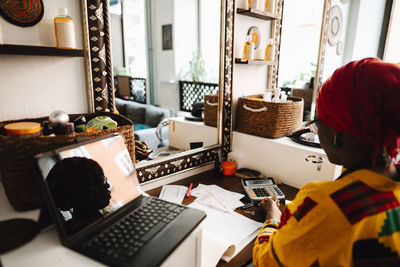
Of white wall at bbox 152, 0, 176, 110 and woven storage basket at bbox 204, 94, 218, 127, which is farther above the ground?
white wall at bbox 152, 0, 176, 110

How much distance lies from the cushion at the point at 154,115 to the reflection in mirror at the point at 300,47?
1.03m

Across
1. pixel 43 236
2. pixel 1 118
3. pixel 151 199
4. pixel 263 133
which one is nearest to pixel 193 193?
pixel 151 199

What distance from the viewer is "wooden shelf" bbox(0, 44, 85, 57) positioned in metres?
0.82

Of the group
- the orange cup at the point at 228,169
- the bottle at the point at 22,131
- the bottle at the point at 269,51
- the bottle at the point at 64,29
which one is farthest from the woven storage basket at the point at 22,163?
the bottle at the point at 269,51

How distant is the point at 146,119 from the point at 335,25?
1.97m

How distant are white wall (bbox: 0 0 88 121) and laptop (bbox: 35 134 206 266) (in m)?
0.34

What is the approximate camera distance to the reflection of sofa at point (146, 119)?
49.1 inches

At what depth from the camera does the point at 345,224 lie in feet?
1.99

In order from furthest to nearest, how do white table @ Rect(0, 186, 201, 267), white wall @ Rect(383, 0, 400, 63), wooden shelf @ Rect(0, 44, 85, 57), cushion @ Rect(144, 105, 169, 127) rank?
white wall @ Rect(383, 0, 400, 63), cushion @ Rect(144, 105, 169, 127), wooden shelf @ Rect(0, 44, 85, 57), white table @ Rect(0, 186, 201, 267)

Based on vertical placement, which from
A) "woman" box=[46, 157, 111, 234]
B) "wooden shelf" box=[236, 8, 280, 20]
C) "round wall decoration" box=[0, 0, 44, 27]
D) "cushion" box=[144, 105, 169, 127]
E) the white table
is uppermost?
"wooden shelf" box=[236, 8, 280, 20]

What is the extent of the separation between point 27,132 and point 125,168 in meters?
0.31

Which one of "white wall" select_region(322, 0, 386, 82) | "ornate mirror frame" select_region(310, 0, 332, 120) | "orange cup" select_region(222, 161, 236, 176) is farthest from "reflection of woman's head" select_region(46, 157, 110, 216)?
"white wall" select_region(322, 0, 386, 82)

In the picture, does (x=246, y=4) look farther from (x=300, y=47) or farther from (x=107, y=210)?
(x=107, y=210)

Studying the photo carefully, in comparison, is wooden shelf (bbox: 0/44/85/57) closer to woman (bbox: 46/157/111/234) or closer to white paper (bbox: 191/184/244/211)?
woman (bbox: 46/157/111/234)
